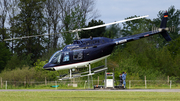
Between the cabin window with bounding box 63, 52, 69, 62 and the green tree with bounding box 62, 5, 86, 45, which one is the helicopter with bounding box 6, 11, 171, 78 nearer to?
the cabin window with bounding box 63, 52, 69, 62

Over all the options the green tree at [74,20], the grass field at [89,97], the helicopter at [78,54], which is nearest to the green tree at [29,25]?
the green tree at [74,20]

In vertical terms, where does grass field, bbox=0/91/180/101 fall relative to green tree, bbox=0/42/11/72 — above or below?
below

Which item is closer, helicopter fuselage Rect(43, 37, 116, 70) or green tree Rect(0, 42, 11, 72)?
helicopter fuselage Rect(43, 37, 116, 70)

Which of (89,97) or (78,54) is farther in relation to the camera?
(78,54)

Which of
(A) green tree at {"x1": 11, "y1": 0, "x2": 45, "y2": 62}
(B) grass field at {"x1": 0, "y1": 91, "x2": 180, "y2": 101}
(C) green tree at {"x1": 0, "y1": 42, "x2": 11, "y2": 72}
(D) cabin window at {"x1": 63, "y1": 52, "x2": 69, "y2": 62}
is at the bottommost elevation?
(B) grass field at {"x1": 0, "y1": 91, "x2": 180, "y2": 101}

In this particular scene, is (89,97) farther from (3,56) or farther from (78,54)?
(3,56)

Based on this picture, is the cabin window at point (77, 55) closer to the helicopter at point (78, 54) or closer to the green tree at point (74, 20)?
the helicopter at point (78, 54)

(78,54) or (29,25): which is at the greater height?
(29,25)

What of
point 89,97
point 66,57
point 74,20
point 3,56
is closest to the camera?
point 89,97

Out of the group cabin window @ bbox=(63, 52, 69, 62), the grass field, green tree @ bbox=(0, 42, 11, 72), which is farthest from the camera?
green tree @ bbox=(0, 42, 11, 72)

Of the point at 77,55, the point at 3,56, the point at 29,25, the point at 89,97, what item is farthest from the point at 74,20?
the point at 89,97

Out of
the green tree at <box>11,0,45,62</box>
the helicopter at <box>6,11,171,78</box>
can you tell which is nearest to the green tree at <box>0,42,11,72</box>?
the green tree at <box>11,0,45,62</box>

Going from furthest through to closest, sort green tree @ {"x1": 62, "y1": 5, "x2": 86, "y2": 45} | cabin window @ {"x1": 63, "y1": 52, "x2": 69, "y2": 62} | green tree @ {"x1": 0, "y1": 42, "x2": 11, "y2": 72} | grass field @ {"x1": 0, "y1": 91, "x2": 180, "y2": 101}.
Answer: green tree @ {"x1": 62, "y1": 5, "x2": 86, "y2": 45} < green tree @ {"x1": 0, "y1": 42, "x2": 11, "y2": 72} < cabin window @ {"x1": 63, "y1": 52, "x2": 69, "y2": 62} < grass field @ {"x1": 0, "y1": 91, "x2": 180, "y2": 101}

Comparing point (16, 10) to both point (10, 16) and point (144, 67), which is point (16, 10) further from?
point (144, 67)
